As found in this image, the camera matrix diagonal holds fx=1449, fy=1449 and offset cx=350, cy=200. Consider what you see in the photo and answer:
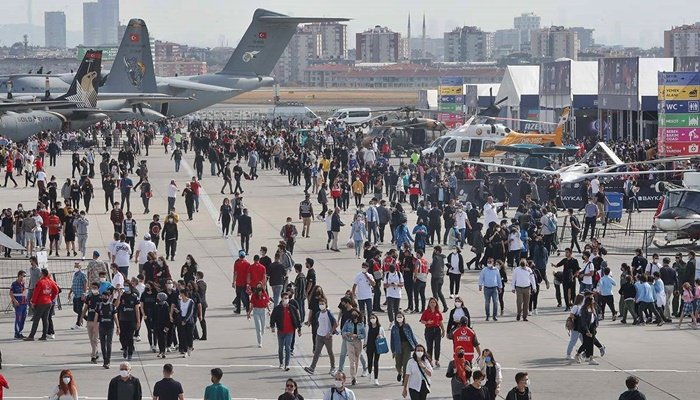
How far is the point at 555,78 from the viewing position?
2805 inches

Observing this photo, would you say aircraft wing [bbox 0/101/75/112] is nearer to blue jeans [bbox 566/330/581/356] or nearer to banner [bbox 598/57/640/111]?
banner [bbox 598/57/640/111]

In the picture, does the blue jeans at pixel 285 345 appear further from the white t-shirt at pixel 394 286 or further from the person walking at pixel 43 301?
the person walking at pixel 43 301

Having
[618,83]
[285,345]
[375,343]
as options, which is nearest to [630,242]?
[285,345]

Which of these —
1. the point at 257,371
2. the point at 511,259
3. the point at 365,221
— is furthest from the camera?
the point at 365,221

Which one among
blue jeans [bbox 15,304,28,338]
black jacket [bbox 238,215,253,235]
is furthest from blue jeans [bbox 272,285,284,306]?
black jacket [bbox 238,215,253,235]

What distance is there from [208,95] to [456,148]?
98.4 feet

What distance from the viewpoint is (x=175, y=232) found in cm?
3066

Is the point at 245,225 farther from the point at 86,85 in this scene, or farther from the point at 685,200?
the point at 86,85

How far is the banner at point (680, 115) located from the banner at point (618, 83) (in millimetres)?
13293

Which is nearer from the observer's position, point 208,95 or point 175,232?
A: point 175,232

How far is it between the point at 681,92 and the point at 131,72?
3704 cm

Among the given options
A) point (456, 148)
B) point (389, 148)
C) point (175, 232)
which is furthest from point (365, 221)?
point (389, 148)

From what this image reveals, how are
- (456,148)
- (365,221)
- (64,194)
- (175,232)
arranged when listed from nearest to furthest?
(175,232) < (365,221) < (64,194) < (456,148)

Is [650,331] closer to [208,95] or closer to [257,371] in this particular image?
[257,371]
